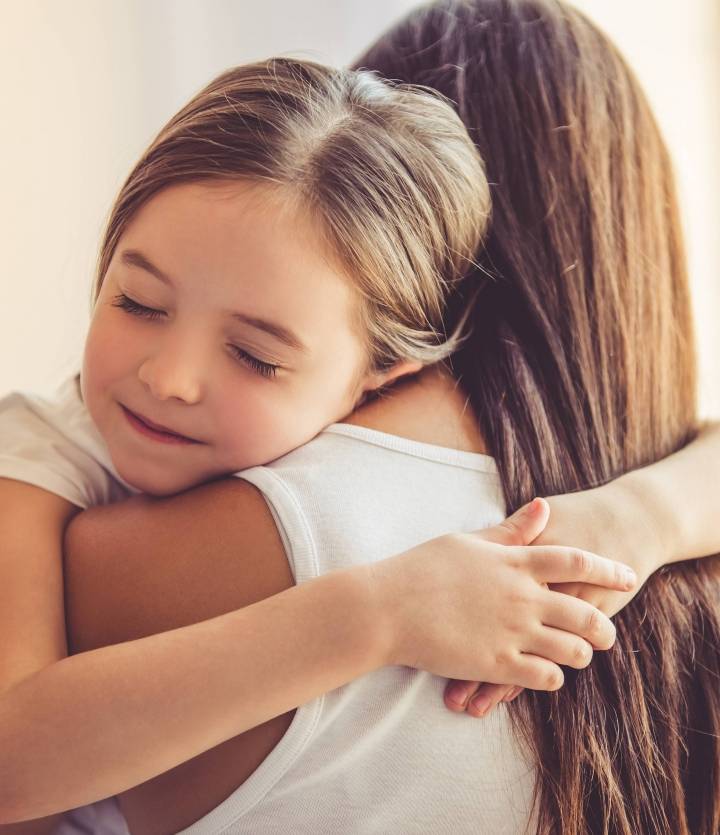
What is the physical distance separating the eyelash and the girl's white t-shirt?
0.10 m

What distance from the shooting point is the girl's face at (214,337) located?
907 mm

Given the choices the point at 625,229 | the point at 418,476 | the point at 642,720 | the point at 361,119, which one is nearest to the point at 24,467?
the point at 418,476

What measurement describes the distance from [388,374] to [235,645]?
0.38 m

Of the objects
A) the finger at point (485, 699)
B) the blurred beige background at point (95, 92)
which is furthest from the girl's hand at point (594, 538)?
the blurred beige background at point (95, 92)

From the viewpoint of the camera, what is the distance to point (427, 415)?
3.12 ft

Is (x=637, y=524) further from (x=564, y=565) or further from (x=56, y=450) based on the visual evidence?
(x=56, y=450)

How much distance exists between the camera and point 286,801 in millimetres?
824

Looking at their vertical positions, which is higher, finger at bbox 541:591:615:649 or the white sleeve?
the white sleeve

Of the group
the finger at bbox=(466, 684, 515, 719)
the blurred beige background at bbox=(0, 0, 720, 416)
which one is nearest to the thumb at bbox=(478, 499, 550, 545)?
the finger at bbox=(466, 684, 515, 719)

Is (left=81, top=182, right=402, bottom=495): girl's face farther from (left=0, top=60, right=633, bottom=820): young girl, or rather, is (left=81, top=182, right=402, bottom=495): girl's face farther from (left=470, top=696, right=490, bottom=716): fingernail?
(left=470, top=696, right=490, bottom=716): fingernail

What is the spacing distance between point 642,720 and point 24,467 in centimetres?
62

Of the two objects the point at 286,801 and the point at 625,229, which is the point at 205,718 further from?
the point at 625,229

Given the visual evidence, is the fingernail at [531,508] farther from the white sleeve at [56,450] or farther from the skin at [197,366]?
the white sleeve at [56,450]

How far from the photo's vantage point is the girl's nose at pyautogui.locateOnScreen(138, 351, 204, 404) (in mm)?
906
